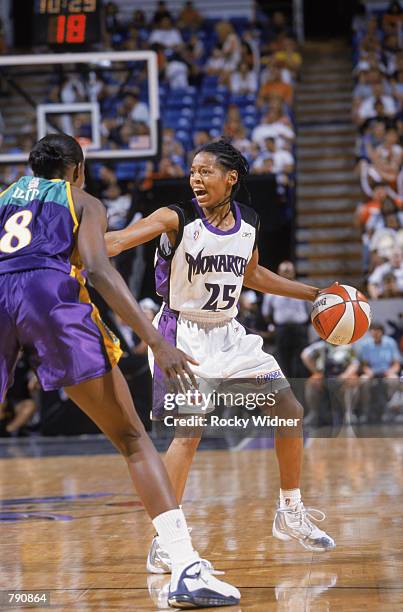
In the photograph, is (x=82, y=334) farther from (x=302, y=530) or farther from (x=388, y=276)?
(x=388, y=276)

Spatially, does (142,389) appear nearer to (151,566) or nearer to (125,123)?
(125,123)

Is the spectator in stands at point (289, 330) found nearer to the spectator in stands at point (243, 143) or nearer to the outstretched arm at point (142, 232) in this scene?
the spectator in stands at point (243, 143)

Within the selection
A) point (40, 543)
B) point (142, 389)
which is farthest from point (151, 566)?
point (142, 389)

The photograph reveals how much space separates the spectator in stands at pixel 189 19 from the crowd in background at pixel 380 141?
280 cm

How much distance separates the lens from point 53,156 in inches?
149

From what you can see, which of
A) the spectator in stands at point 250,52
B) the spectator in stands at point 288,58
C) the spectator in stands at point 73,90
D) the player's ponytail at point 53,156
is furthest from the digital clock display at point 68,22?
the player's ponytail at point 53,156

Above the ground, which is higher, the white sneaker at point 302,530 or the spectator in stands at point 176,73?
the spectator in stands at point 176,73

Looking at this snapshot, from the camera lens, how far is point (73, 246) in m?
3.64

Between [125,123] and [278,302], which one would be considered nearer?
[278,302]

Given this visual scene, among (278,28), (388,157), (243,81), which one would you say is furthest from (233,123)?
(278,28)

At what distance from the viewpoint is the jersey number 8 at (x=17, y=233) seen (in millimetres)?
3570

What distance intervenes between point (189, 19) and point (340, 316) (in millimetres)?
13576

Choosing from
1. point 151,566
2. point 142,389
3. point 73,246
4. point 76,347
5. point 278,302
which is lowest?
point 142,389

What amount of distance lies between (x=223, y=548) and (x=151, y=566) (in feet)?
1.88
